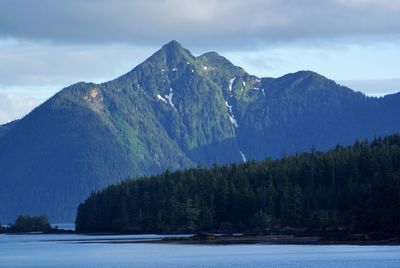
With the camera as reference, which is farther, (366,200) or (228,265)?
(366,200)

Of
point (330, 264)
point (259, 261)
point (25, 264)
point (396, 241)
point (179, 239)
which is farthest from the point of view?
point (179, 239)

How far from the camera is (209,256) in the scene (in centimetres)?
13925

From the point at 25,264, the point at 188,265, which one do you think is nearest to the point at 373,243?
the point at 188,265

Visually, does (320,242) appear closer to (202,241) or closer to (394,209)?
(394,209)

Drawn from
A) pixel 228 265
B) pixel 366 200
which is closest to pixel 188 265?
pixel 228 265

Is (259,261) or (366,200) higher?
(366,200)

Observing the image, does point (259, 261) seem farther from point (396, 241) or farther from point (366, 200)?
point (366, 200)

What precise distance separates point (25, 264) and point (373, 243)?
155 feet

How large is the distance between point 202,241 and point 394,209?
37.2 meters

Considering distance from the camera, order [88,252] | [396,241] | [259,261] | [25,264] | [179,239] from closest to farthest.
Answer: [259,261]
[25,264]
[396,241]
[88,252]
[179,239]

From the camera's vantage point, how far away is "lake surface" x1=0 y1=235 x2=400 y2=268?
399ft

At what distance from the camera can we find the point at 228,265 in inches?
4806

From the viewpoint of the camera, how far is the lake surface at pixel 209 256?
122 meters

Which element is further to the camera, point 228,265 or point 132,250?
point 132,250
